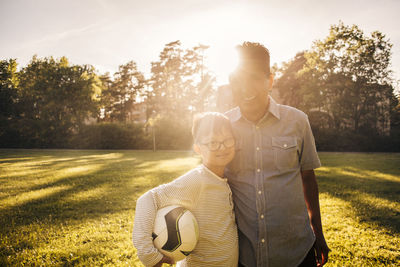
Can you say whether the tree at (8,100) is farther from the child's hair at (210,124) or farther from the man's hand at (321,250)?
the man's hand at (321,250)

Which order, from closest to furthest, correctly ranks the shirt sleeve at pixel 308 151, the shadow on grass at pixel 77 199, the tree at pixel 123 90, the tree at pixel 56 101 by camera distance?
the shirt sleeve at pixel 308 151
the shadow on grass at pixel 77 199
the tree at pixel 56 101
the tree at pixel 123 90

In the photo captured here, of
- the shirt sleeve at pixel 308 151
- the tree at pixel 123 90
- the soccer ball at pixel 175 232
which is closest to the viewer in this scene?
the soccer ball at pixel 175 232

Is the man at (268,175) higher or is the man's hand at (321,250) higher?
the man at (268,175)

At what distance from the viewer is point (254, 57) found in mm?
1932

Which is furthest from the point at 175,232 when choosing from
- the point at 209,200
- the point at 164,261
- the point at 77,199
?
the point at 77,199

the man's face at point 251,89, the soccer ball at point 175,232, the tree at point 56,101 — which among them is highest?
the tree at point 56,101

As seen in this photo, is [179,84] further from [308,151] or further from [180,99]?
[308,151]

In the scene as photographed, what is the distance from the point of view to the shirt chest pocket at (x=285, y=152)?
1916mm

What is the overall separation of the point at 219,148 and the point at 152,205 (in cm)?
68

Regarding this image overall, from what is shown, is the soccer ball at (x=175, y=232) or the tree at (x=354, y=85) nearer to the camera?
the soccer ball at (x=175, y=232)

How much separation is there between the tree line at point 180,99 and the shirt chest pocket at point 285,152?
23018mm

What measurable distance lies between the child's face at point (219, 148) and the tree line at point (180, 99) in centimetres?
2323

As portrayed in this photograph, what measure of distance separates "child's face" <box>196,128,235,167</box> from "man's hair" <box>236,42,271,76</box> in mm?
563

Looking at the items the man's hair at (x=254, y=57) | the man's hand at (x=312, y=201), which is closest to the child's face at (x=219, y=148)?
the man's hair at (x=254, y=57)
